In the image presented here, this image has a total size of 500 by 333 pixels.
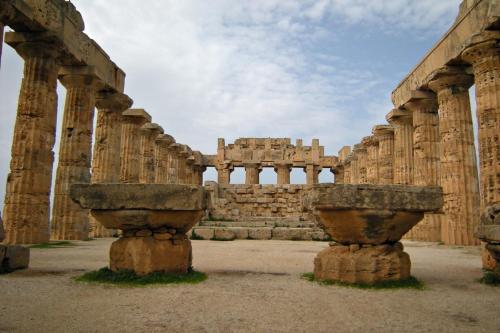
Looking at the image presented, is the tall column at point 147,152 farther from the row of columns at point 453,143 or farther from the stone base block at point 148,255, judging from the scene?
the stone base block at point 148,255

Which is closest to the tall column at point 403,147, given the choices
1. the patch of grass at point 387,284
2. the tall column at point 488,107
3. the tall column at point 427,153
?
the tall column at point 427,153

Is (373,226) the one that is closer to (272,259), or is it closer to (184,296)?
(184,296)

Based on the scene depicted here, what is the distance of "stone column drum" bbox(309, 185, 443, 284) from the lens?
5.26m

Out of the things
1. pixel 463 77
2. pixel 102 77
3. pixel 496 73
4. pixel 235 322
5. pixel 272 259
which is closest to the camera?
pixel 235 322

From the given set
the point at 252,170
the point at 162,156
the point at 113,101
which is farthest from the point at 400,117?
the point at 252,170

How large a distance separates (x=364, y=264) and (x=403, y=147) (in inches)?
533

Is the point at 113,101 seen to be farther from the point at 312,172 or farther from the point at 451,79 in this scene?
the point at 312,172

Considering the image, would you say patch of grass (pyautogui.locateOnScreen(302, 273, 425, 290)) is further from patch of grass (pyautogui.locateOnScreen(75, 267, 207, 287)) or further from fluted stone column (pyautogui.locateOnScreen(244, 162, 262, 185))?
fluted stone column (pyautogui.locateOnScreen(244, 162, 262, 185))

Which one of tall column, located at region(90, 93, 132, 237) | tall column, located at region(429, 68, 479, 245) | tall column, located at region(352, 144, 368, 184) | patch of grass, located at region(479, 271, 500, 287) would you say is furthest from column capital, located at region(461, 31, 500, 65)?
tall column, located at region(352, 144, 368, 184)

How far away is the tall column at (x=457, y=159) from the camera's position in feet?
41.5

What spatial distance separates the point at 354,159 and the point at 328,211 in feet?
75.2

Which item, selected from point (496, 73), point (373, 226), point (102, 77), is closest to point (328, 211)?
point (373, 226)

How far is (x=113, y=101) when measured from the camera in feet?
51.3

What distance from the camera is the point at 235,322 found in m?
3.51
